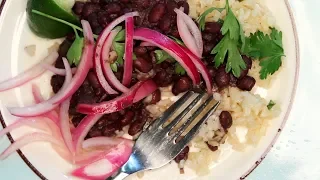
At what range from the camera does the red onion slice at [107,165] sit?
249cm

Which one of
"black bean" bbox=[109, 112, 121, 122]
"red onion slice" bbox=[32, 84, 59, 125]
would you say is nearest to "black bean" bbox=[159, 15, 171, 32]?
"black bean" bbox=[109, 112, 121, 122]

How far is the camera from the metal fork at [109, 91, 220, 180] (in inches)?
95.7

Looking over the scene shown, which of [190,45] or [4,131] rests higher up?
[190,45]

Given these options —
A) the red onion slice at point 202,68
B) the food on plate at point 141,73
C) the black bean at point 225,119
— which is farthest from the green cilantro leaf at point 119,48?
the black bean at point 225,119

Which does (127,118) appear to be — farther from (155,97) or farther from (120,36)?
(120,36)

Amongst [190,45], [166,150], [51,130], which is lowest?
[166,150]

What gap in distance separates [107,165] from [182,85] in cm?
63

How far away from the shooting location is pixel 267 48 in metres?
2.42

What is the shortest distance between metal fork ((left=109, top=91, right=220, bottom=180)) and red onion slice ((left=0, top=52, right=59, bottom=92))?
0.66m

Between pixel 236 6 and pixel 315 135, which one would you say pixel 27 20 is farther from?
pixel 315 135

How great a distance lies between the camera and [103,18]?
2385 mm

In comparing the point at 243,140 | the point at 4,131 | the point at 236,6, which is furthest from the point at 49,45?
the point at 243,140

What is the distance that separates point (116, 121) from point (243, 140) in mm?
748

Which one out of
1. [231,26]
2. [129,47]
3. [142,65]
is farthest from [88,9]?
[231,26]
